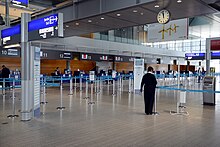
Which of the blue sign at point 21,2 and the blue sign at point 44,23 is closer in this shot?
the blue sign at point 44,23

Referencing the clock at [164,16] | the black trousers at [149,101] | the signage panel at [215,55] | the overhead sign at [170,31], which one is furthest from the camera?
the overhead sign at [170,31]

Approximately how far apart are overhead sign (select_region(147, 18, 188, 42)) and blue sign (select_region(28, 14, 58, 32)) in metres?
7.17

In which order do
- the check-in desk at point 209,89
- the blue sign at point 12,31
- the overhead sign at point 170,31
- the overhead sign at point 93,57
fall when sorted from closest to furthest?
1. the blue sign at point 12,31
2. the check-in desk at point 209,89
3. the overhead sign at point 170,31
4. the overhead sign at point 93,57

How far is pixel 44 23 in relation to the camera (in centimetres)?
579

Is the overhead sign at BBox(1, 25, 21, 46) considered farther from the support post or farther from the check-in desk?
the check-in desk

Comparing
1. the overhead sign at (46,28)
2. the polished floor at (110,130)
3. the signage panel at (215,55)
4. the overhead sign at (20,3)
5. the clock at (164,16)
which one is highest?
the overhead sign at (20,3)

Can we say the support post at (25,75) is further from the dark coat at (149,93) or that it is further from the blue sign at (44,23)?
the dark coat at (149,93)

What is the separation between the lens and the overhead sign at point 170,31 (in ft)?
35.6

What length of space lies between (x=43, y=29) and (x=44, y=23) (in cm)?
16

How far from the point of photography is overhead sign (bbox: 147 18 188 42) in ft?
35.6

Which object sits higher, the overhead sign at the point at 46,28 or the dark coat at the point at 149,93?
the overhead sign at the point at 46,28

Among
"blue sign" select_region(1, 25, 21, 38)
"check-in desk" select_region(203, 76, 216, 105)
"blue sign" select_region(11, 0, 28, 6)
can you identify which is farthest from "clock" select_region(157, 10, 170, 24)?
"blue sign" select_region(11, 0, 28, 6)

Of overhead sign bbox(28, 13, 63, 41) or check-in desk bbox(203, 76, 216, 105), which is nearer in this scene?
overhead sign bbox(28, 13, 63, 41)

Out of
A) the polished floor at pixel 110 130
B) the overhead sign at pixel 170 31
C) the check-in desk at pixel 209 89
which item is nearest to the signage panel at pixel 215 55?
the check-in desk at pixel 209 89
